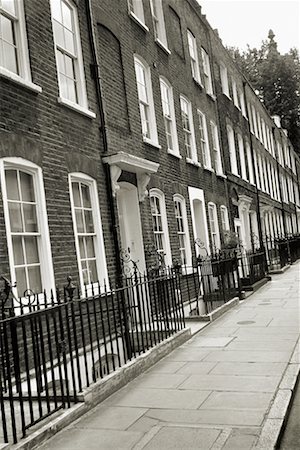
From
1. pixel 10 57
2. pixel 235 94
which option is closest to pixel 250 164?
pixel 235 94

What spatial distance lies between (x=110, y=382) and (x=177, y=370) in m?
1.23

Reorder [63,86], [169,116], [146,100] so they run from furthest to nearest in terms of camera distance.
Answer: [169,116] < [146,100] < [63,86]

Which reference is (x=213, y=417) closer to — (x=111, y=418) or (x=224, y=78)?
(x=111, y=418)

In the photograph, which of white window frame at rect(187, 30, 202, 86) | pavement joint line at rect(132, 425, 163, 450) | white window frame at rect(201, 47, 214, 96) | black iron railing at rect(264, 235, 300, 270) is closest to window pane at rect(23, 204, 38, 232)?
pavement joint line at rect(132, 425, 163, 450)

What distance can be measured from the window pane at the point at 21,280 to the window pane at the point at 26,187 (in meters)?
0.99

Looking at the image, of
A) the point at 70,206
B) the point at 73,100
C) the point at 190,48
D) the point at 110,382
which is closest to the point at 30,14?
the point at 73,100

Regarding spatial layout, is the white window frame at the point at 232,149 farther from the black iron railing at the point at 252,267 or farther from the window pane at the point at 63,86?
the window pane at the point at 63,86

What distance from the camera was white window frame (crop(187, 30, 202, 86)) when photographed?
1664cm

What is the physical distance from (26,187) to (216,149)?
39.1 feet

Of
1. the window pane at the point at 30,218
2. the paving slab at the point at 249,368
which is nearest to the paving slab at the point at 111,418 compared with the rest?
the paving slab at the point at 249,368

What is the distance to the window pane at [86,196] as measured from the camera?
8.64m

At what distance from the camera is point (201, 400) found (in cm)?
520

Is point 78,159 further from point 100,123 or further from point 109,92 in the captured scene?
point 109,92

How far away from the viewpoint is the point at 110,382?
5.60 meters
